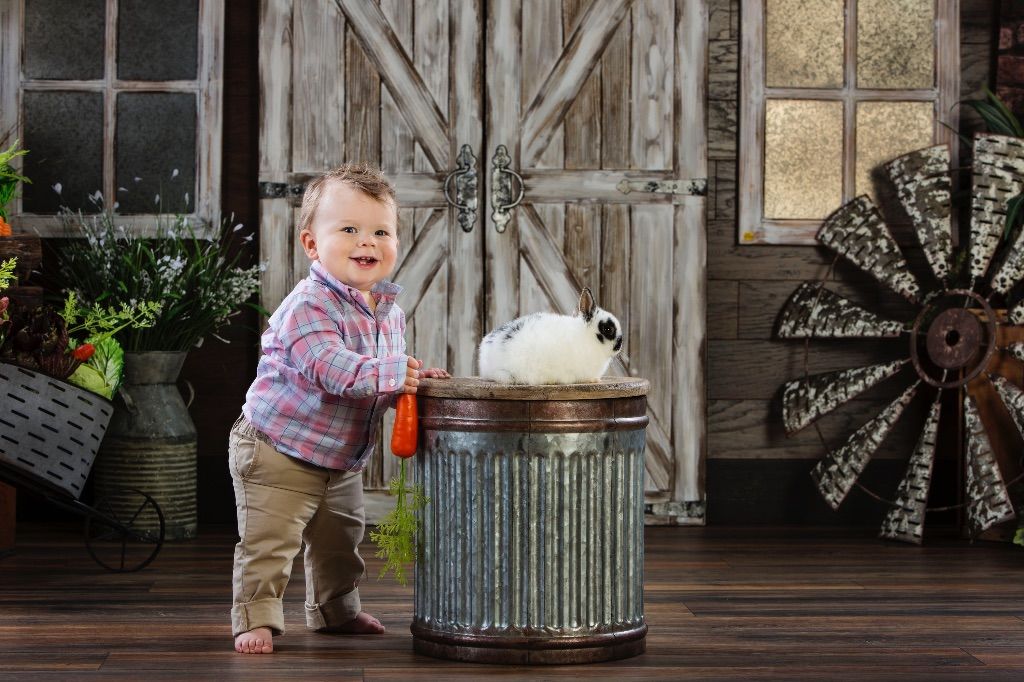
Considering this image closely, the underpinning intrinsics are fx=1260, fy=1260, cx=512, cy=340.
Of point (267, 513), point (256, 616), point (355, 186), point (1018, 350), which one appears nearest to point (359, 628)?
point (256, 616)

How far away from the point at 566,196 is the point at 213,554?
187 centimetres

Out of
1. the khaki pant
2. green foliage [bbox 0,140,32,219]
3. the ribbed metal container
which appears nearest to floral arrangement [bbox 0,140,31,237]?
green foliage [bbox 0,140,32,219]

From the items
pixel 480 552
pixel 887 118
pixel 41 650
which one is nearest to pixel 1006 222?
pixel 887 118

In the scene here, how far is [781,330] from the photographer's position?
193 inches

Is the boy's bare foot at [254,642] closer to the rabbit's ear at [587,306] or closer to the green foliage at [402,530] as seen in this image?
the green foliage at [402,530]

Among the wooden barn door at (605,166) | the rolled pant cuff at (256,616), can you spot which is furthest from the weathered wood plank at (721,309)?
the rolled pant cuff at (256,616)

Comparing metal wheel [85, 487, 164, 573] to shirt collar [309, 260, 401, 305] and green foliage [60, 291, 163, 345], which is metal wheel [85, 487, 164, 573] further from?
shirt collar [309, 260, 401, 305]

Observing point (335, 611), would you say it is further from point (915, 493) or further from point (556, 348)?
point (915, 493)

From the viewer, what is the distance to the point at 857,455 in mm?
4805

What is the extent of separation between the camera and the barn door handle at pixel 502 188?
487cm

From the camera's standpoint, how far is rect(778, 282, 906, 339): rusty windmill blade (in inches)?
190

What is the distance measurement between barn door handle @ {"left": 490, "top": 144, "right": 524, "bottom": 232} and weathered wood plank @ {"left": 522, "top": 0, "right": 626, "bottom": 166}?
78mm

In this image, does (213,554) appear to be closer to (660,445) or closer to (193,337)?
(193,337)

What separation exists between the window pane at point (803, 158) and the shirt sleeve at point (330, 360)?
2.58 m
